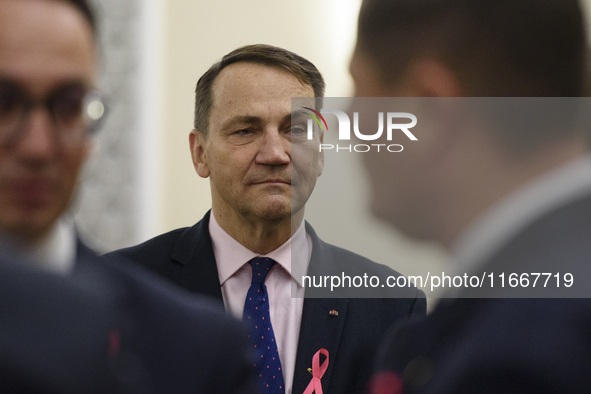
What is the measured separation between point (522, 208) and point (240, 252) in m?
1.06

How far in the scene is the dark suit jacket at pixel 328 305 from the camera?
4.71ft

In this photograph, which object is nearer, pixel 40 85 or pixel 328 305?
pixel 40 85

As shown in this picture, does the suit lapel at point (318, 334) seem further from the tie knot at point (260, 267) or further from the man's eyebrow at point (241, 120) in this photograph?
the man's eyebrow at point (241, 120)

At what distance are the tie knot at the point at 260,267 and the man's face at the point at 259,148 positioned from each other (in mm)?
115

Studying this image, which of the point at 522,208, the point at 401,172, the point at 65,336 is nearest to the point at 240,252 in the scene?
the point at 401,172

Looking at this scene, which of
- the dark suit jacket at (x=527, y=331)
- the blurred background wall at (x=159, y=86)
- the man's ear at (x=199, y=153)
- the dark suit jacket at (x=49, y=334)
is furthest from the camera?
the blurred background wall at (x=159, y=86)

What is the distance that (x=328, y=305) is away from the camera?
4.93 feet

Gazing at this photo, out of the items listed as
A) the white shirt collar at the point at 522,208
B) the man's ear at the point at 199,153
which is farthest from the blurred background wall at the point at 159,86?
the white shirt collar at the point at 522,208

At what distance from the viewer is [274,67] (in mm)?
1532

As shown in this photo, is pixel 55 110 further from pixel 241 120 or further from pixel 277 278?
pixel 277 278

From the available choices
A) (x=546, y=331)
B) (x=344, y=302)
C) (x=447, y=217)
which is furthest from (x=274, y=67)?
(x=546, y=331)

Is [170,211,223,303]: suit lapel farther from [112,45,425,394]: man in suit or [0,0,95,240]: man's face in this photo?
[0,0,95,240]: man's face

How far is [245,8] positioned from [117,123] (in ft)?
2.11

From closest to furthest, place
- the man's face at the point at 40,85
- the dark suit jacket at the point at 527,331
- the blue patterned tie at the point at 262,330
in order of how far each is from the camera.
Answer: the dark suit jacket at the point at 527,331, the man's face at the point at 40,85, the blue patterned tie at the point at 262,330
